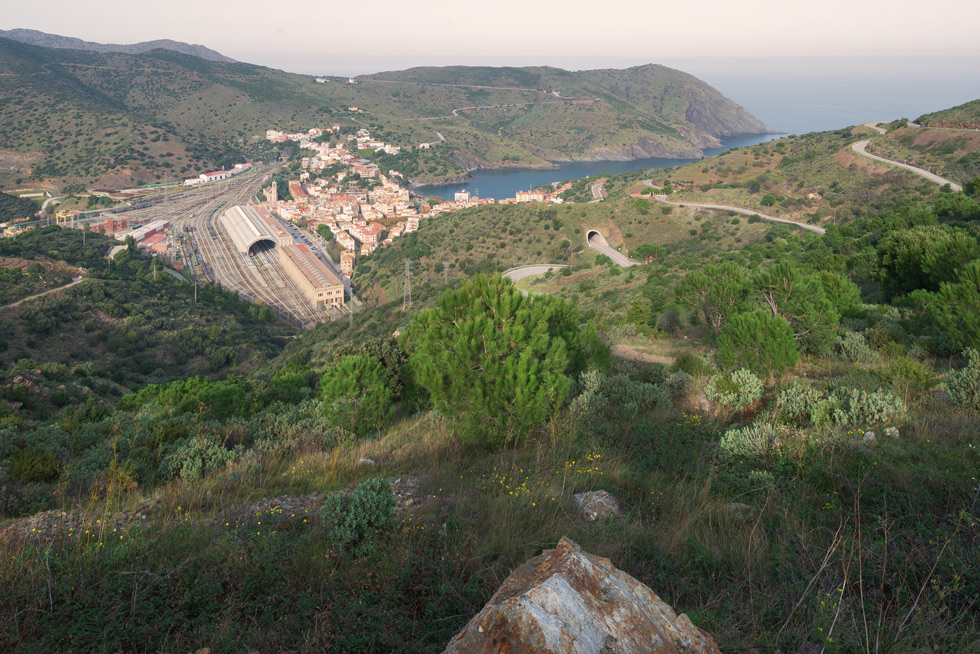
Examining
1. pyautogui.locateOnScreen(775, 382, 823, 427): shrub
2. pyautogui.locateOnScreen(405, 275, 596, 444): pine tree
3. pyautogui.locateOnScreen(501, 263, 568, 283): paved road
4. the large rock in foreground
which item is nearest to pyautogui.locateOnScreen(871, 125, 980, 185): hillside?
pyautogui.locateOnScreen(501, 263, 568, 283): paved road

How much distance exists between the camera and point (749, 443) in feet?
11.9

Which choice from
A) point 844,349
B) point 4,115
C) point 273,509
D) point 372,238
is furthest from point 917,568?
point 4,115

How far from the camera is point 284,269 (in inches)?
2251

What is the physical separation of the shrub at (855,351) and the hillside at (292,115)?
101 meters

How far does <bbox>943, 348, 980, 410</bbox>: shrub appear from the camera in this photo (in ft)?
13.5

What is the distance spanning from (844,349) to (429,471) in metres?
6.26

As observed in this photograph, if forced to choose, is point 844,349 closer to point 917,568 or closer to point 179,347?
point 917,568

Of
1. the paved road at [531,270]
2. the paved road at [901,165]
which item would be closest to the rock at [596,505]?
the paved road at [531,270]

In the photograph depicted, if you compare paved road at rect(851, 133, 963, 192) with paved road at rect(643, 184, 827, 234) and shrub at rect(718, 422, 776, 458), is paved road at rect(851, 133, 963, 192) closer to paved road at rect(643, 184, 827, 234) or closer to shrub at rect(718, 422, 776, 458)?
paved road at rect(643, 184, 827, 234)

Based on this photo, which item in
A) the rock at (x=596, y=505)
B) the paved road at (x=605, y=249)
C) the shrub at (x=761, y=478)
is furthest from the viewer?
the paved road at (x=605, y=249)

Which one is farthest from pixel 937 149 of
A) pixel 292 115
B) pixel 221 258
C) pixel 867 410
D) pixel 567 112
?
pixel 292 115

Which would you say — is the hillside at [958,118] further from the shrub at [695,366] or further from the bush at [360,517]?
the bush at [360,517]

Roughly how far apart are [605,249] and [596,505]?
42768mm

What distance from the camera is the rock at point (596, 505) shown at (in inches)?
109
